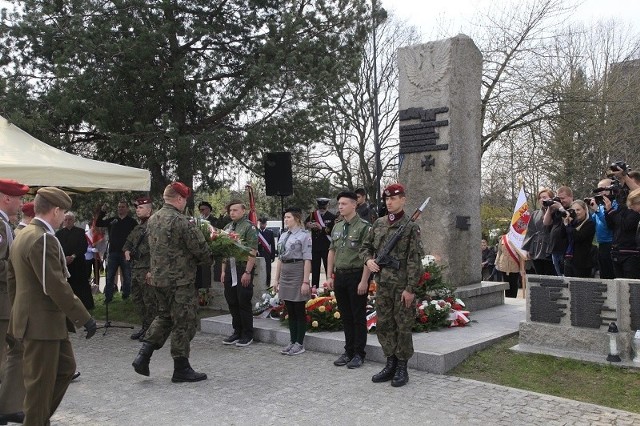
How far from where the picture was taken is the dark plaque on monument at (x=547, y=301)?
640 centimetres

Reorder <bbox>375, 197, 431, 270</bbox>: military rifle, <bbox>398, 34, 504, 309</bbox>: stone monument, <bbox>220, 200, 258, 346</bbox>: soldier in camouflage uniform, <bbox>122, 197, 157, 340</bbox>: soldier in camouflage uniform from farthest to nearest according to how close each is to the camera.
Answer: <bbox>398, 34, 504, 309</bbox>: stone monument < <bbox>122, 197, 157, 340</bbox>: soldier in camouflage uniform < <bbox>220, 200, 258, 346</bbox>: soldier in camouflage uniform < <bbox>375, 197, 431, 270</bbox>: military rifle

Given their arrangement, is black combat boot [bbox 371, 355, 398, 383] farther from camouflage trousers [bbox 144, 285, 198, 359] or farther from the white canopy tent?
the white canopy tent

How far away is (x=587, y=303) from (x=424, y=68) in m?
4.60

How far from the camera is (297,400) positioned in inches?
210

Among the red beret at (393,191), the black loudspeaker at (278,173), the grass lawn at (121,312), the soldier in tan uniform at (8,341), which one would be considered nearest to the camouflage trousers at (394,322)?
the red beret at (393,191)

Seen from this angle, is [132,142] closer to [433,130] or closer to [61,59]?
[61,59]

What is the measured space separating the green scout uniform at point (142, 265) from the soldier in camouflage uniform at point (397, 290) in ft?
13.1

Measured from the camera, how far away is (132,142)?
35.0ft

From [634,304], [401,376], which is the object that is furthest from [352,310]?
[634,304]

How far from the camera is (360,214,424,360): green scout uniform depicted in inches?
224

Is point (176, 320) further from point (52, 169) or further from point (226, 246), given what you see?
point (52, 169)

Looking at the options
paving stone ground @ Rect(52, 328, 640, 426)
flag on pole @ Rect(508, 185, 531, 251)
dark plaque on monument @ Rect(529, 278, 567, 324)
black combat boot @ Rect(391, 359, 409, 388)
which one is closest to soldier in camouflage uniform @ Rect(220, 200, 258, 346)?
paving stone ground @ Rect(52, 328, 640, 426)

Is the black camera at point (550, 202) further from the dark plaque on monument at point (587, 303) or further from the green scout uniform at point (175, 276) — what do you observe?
the green scout uniform at point (175, 276)

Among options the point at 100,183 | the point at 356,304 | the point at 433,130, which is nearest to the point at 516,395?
the point at 356,304
